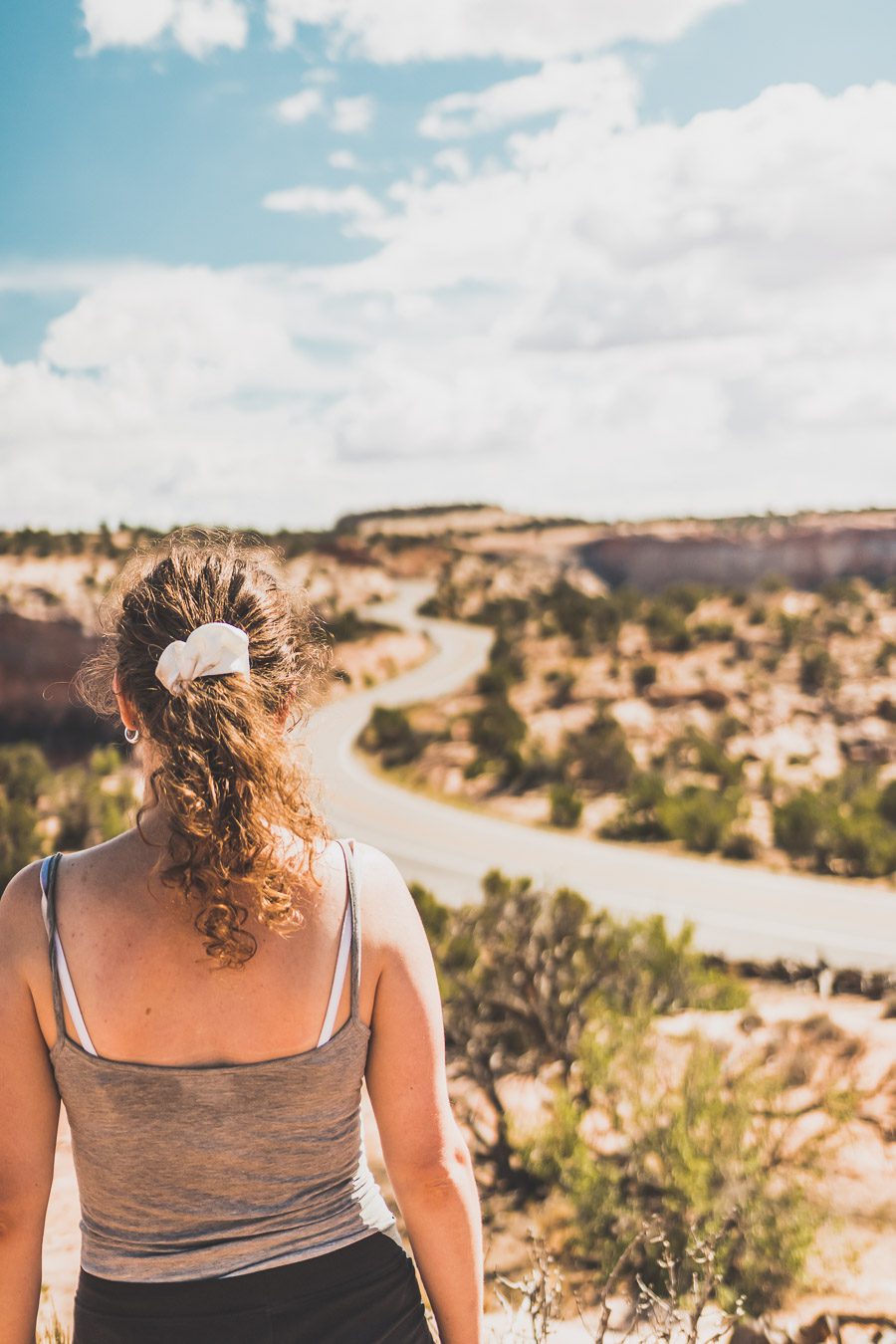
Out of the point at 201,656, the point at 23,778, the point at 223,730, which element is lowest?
the point at 23,778

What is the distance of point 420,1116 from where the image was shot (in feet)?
6.48

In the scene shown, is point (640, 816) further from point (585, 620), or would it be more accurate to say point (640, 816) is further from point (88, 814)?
point (585, 620)

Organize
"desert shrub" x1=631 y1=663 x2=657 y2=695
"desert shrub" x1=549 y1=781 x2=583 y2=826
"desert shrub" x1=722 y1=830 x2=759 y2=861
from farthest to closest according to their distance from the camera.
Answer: "desert shrub" x1=631 y1=663 x2=657 y2=695
"desert shrub" x1=549 y1=781 x2=583 y2=826
"desert shrub" x1=722 y1=830 x2=759 y2=861

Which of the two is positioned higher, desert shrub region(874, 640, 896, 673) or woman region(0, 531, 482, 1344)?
woman region(0, 531, 482, 1344)

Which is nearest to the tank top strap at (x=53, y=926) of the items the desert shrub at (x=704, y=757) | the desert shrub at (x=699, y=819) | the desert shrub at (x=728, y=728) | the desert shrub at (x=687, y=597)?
the desert shrub at (x=699, y=819)

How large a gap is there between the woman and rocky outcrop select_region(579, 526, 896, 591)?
8283 centimetres

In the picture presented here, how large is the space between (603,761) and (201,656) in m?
26.3

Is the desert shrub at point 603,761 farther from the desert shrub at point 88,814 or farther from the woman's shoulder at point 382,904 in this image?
the woman's shoulder at point 382,904

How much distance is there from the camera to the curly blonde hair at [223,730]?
1.75 m

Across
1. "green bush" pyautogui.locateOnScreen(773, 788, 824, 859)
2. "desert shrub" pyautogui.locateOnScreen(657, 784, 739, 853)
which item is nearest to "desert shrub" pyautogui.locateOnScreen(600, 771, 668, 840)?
"desert shrub" pyautogui.locateOnScreen(657, 784, 739, 853)

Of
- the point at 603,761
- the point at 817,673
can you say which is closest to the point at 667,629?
the point at 817,673

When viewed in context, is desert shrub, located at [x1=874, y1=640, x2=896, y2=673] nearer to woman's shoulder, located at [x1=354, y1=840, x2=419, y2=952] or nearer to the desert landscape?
the desert landscape

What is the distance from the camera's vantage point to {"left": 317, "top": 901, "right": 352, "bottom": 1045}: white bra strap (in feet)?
5.97

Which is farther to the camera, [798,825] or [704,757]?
[704,757]
